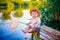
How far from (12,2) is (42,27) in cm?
39

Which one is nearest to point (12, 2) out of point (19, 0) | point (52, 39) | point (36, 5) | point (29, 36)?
point (19, 0)

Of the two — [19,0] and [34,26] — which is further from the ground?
[19,0]

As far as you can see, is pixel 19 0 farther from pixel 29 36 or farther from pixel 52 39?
pixel 52 39

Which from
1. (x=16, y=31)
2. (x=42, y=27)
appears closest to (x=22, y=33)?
(x=16, y=31)

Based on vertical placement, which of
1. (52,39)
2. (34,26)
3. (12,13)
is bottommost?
(52,39)

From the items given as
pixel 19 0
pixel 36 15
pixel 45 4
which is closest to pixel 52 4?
pixel 45 4

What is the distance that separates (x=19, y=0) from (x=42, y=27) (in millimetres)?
354

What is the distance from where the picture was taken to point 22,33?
6.74ft

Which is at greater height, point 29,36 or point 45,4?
point 45,4

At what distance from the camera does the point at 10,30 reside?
6.67ft

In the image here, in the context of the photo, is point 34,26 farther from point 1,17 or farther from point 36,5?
point 1,17

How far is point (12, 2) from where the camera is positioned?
203cm

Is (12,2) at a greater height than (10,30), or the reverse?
(12,2)

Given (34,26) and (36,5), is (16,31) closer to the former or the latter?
(34,26)
